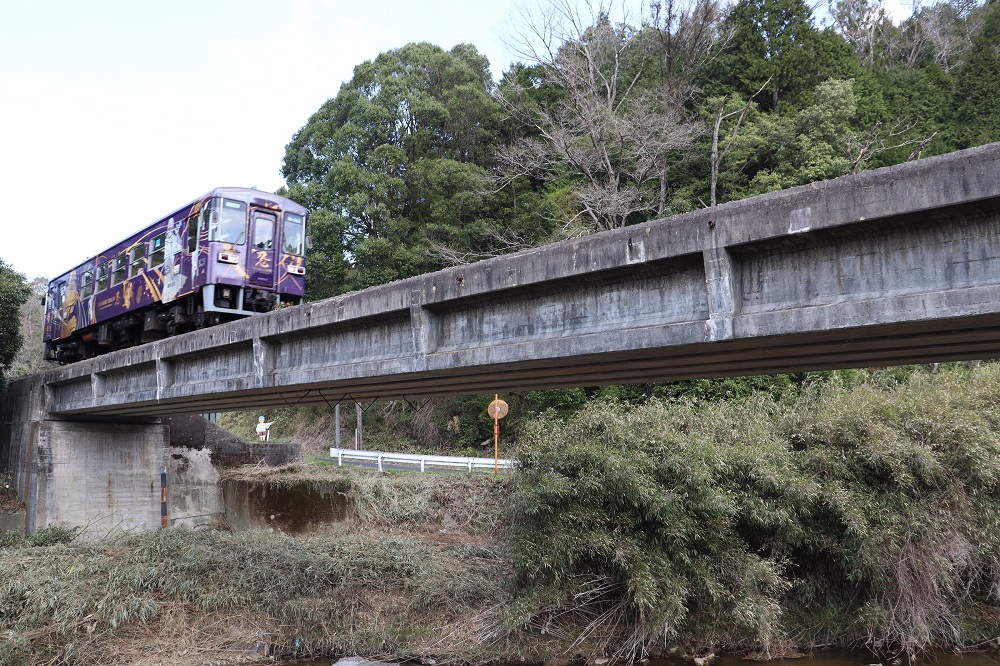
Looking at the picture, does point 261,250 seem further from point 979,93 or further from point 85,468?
point 979,93

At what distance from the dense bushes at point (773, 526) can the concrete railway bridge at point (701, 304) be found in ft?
8.13

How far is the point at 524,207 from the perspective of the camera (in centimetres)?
2822

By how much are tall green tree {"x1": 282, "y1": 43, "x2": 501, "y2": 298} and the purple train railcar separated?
11.2 m

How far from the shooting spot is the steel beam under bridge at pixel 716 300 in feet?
14.1

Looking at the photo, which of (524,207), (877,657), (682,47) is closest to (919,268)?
(877,657)

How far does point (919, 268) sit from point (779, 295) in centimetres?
86

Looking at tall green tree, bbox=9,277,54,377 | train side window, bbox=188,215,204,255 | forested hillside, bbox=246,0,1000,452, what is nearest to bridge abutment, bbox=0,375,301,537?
train side window, bbox=188,215,204,255

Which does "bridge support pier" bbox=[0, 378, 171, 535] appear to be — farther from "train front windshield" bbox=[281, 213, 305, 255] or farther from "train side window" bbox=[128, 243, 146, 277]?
"train front windshield" bbox=[281, 213, 305, 255]

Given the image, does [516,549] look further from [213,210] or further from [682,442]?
[213,210]

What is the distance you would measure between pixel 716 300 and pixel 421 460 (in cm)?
1630

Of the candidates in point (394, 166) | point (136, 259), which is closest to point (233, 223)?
point (136, 259)

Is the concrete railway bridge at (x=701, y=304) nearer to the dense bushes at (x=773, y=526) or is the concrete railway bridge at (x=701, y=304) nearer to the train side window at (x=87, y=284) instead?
the dense bushes at (x=773, y=526)

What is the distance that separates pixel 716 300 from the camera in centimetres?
515

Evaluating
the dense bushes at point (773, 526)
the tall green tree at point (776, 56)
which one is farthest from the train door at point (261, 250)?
the tall green tree at point (776, 56)
